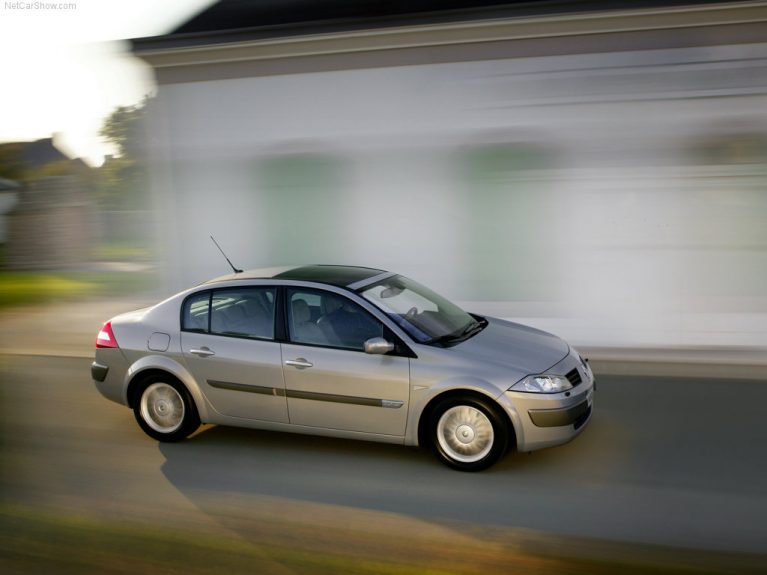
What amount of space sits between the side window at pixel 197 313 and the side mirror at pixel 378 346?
1.41 meters

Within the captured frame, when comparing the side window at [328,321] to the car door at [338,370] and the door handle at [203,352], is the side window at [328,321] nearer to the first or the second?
the car door at [338,370]

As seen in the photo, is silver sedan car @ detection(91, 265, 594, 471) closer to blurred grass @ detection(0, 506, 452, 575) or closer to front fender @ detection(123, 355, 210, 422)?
front fender @ detection(123, 355, 210, 422)

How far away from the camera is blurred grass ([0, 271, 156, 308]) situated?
1175 cm

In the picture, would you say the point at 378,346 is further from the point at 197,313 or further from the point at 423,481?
the point at 197,313

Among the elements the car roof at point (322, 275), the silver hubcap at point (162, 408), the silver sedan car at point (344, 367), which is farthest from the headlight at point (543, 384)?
the silver hubcap at point (162, 408)

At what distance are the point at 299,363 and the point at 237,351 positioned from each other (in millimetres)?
531

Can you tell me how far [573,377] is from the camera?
5.19 meters

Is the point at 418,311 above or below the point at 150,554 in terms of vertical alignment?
above

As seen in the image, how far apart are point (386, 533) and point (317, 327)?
5.58 feet

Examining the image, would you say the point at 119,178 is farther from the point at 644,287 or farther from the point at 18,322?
the point at 644,287

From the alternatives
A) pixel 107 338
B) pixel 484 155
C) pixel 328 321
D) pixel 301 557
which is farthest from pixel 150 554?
pixel 484 155

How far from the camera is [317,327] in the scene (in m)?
5.40

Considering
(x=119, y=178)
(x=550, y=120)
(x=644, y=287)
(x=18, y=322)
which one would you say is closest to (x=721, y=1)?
(x=550, y=120)

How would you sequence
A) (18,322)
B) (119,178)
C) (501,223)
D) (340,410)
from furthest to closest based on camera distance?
1. (119,178)
2. (18,322)
3. (501,223)
4. (340,410)
